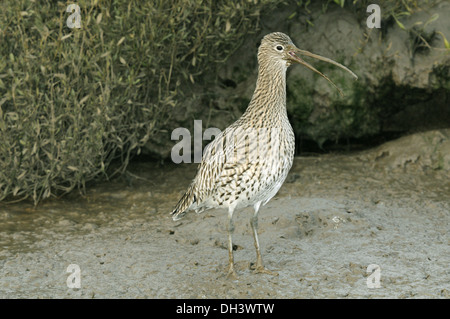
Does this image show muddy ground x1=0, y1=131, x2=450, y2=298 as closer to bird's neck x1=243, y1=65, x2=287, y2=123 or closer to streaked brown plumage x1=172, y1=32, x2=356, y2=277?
streaked brown plumage x1=172, y1=32, x2=356, y2=277

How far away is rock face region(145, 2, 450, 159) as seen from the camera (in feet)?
24.5

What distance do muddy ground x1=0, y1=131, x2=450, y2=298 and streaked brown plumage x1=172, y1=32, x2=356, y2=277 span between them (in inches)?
15.0

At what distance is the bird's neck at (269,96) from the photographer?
5.08 m

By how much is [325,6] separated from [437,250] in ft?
10.6

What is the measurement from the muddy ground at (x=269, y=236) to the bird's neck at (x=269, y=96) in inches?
45.5

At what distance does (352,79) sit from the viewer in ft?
24.4

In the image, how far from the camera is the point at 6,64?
621 cm

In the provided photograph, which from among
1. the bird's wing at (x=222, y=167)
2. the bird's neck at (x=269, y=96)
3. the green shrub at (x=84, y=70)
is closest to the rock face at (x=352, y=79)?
the green shrub at (x=84, y=70)

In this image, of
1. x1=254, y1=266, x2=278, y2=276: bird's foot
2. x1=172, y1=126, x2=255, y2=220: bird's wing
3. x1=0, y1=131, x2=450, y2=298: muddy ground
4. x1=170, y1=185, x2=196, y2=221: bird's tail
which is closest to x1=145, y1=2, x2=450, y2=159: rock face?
x1=0, y1=131, x2=450, y2=298: muddy ground

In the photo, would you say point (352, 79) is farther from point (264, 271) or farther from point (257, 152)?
point (264, 271)

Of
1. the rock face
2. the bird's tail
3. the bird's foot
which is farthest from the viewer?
the rock face

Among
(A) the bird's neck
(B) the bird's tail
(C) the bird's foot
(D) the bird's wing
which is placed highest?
(A) the bird's neck

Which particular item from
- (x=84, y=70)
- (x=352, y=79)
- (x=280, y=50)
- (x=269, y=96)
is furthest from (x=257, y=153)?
(x=352, y=79)

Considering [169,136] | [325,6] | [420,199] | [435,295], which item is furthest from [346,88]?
[435,295]
